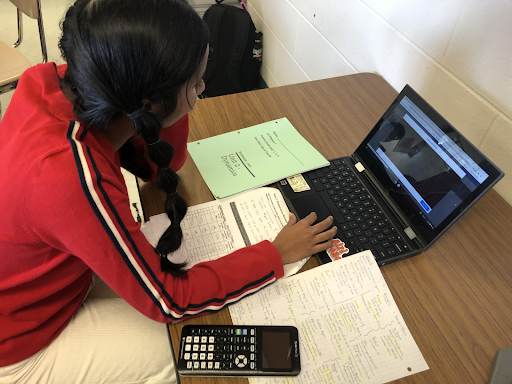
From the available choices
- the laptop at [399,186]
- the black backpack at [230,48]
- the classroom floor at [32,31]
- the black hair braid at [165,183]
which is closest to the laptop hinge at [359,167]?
the laptop at [399,186]

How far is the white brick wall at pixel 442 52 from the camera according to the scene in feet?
2.45

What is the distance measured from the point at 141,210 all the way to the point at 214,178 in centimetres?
17

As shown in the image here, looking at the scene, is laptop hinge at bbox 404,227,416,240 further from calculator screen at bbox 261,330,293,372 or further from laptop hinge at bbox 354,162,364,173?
calculator screen at bbox 261,330,293,372

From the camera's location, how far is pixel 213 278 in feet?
1.97

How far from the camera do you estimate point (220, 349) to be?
21.1 inches

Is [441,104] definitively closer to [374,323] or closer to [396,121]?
[396,121]

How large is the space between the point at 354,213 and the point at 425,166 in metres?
0.16

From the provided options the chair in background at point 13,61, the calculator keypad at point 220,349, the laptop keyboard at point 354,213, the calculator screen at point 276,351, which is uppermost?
the laptop keyboard at point 354,213

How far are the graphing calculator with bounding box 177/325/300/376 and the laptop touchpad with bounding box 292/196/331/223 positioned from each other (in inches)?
9.9

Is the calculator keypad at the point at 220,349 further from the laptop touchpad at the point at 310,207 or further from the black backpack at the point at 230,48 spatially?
the black backpack at the point at 230,48

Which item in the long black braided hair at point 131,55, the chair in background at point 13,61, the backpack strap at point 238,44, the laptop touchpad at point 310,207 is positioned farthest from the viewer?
the backpack strap at point 238,44

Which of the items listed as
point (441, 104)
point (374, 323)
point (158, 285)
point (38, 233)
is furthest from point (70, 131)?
point (441, 104)

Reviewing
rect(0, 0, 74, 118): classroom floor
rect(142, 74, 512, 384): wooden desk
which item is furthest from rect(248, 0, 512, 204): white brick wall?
rect(0, 0, 74, 118): classroom floor

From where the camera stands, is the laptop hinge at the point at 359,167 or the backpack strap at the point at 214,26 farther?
the backpack strap at the point at 214,26
